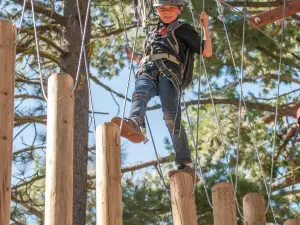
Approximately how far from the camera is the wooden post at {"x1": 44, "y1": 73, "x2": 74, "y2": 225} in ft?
13.2

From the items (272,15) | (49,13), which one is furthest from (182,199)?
(49,13)

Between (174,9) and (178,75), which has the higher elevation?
(174,9)

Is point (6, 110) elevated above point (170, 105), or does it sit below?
below

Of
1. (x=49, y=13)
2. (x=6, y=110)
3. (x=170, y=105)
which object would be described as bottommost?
(x=6, y=110)

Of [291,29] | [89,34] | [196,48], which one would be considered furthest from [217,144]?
[196,48]

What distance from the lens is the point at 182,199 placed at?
4.83 m

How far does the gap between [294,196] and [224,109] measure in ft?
3.77

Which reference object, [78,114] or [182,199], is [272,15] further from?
[78,114]

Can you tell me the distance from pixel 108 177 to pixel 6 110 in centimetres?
54

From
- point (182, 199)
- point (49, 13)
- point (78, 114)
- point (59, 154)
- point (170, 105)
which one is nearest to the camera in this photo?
point (59, 154)

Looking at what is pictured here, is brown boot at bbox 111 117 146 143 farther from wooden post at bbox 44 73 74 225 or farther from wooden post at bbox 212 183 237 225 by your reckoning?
wooden post at bbox 44 73 74 225

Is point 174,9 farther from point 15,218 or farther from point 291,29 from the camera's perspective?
point 291,29

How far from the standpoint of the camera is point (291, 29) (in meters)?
9.12

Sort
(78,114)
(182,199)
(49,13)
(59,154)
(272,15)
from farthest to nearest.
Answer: (49,13)
(78,114)
(272,15)
(182,199)
(59,154)
